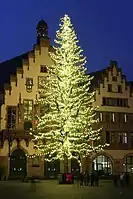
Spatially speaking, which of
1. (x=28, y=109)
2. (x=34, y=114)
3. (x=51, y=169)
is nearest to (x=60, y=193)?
(x=34, y=114)

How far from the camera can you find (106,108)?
69688 millimetres

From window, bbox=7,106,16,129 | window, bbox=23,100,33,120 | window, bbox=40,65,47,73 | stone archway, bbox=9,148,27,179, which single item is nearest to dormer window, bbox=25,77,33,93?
window, bbox=23,100,33,120

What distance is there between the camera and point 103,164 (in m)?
68.7

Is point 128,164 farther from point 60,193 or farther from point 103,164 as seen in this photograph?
point 60,193

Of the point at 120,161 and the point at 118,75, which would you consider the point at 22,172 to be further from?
the point at 118,75

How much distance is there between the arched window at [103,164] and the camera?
67.9m

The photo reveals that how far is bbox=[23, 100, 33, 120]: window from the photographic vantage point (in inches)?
2512

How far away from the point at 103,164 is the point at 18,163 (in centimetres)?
1359

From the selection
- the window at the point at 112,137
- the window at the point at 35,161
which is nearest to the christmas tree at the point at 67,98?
the window at the point at 35,161

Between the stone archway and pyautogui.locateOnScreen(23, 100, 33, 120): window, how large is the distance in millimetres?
4622

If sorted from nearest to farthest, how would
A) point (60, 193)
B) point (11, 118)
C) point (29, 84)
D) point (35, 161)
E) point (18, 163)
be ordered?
1. point (60, 193)
2. point (18, 163)
3. point (11, 118)
4. point (35, 161)
5. point (29, 84)

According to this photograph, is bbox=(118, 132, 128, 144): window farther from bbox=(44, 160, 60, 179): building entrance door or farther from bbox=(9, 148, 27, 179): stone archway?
bbox=(9, 148, 27, 179): stone archway

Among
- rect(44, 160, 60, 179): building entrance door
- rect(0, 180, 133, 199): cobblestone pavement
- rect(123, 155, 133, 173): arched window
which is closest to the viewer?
rect(0, 180, 133, 199): cobblestone pavement

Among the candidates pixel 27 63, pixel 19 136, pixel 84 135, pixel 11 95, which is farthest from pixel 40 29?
pixel 84 135
